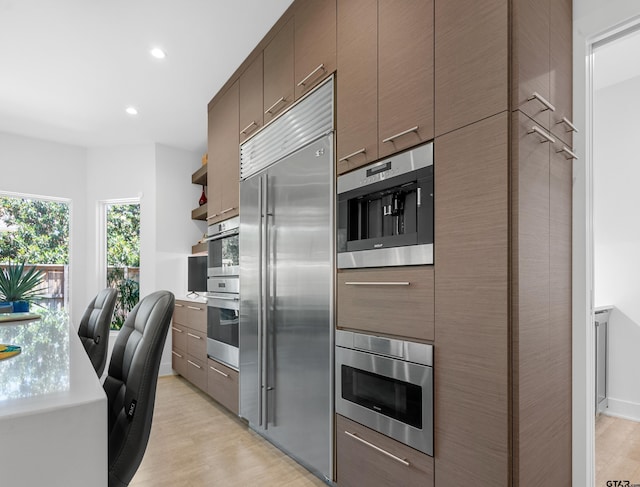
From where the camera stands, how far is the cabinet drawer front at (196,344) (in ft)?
11.9

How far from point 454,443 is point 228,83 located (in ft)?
9.98

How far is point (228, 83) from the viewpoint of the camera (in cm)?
330

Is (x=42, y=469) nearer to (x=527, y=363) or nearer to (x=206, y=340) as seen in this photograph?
(x=527, y=363)

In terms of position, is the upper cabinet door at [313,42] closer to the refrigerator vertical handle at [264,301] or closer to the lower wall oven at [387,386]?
the refrigerator vertical handle at [264,301]

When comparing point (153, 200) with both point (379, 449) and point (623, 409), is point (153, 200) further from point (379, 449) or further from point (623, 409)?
point (623, 409)

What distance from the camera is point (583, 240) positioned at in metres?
1.66

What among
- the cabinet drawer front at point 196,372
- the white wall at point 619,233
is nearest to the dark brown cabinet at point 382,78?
the white wall at point 619,233

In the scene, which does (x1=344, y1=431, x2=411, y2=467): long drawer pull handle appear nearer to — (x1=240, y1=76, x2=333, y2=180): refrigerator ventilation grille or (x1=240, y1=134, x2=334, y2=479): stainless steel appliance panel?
(x1=240, y1=134, x2=334, y2=479): stainless steel appliance panel

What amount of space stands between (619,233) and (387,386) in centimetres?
268

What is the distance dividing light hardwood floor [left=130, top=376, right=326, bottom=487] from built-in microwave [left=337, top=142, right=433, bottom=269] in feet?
4.12

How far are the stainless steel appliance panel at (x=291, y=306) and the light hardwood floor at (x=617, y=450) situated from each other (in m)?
1.53

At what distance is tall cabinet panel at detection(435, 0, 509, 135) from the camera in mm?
1323

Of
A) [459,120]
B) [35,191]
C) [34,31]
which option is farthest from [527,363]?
[35,191]

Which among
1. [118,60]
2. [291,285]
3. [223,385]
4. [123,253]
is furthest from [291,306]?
[123,253]
